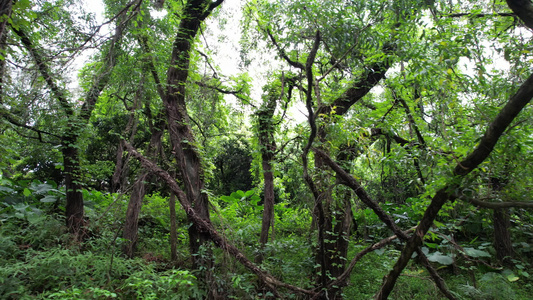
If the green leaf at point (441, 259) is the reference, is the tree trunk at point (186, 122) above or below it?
above

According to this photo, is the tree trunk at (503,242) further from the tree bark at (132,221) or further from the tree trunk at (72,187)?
the tree trunk at (72,187)

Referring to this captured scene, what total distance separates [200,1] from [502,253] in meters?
6.69

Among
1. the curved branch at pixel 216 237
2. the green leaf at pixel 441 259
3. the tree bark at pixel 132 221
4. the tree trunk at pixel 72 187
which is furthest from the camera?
the green leaf at pixel 441 259

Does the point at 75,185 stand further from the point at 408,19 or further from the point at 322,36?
the point at 408,19

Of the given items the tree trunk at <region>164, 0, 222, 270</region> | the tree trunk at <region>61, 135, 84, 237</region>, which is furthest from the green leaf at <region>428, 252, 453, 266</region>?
the tree trunk at <region>61, 135, 84, 237</region>

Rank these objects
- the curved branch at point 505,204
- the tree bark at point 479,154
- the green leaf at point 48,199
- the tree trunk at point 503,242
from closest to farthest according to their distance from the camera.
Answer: the tree bark at point 479,154
the curved branch at point 505,204
the tree trunk at point 503,242
the green leaf at point 48,199

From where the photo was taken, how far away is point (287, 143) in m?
4.11

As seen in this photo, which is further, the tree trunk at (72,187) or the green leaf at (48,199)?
the green leaf at (48,199)

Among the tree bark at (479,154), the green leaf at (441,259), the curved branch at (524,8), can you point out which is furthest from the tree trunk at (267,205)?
the curved branch at (524,8)

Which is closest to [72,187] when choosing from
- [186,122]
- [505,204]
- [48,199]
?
[48,199]

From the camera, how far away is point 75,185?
5109 mm

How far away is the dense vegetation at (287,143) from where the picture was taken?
8.41 ft

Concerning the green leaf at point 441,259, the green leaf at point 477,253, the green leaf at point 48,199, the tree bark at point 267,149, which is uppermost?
the tree bark at point 267,149

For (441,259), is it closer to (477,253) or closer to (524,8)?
(477,253)
